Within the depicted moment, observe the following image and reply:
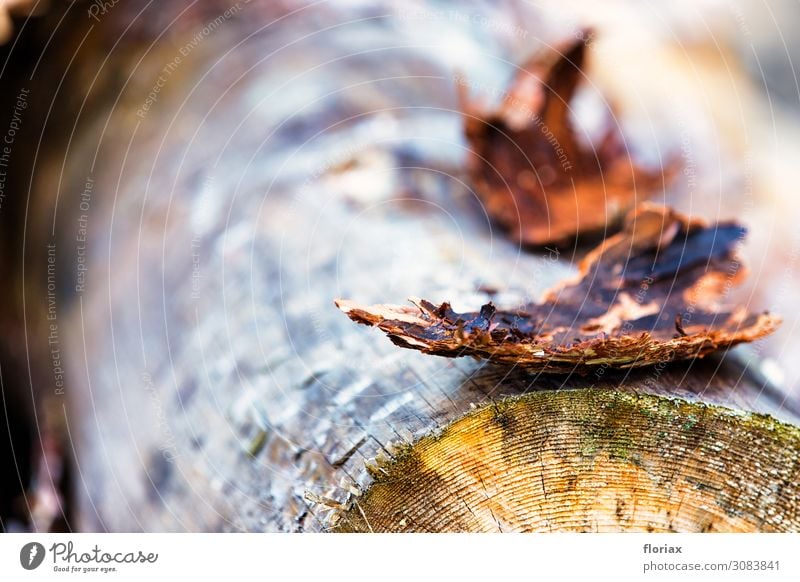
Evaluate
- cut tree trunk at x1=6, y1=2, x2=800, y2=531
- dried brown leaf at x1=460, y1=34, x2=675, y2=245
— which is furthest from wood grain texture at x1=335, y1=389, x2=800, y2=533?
dried brown leaf at x1=460, y1=34, x2=675, y2=245

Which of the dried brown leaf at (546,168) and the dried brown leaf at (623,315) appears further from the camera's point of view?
the dried brown leaf at (546,168)
